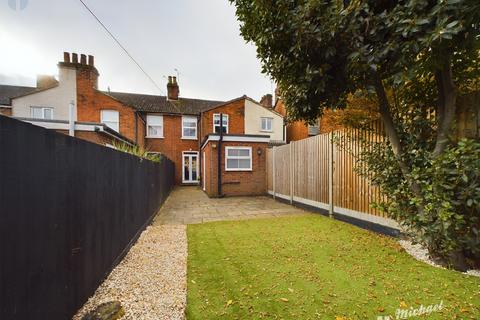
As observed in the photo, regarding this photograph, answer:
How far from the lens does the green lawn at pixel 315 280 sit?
2.33 metres

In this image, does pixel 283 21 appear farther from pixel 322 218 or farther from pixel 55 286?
pixel 322 218

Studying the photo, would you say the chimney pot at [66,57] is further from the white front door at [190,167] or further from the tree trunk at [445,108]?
the tree trunk at [445,108]

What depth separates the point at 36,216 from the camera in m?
1.65

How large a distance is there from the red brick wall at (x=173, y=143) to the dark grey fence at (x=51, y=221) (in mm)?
14485

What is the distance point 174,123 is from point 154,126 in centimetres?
153

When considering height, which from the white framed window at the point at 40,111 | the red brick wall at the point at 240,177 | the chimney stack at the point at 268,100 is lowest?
the red brick wall at the point at 240,177

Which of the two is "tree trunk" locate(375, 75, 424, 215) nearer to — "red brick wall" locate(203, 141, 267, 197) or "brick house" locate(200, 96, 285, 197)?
"brick house" locate(200, 96, 285, 197)

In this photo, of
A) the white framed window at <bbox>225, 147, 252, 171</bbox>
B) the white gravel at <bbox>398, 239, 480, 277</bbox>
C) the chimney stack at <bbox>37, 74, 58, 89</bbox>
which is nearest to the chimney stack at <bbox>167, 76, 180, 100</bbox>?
the chimney stack at <bbox>37, 74, 58, 89</bbox>

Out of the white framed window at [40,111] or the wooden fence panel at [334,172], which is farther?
the white framed window at [40,111]

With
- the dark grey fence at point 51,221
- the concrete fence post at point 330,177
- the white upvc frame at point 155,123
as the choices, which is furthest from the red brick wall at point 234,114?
the dark grey fence at point 51,221

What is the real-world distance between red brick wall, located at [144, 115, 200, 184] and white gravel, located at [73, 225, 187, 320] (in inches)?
523

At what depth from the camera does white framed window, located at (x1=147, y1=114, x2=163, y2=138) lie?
17.4 meters

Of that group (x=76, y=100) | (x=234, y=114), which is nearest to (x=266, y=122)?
(x=234, y=114)

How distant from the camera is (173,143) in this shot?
1769cm
